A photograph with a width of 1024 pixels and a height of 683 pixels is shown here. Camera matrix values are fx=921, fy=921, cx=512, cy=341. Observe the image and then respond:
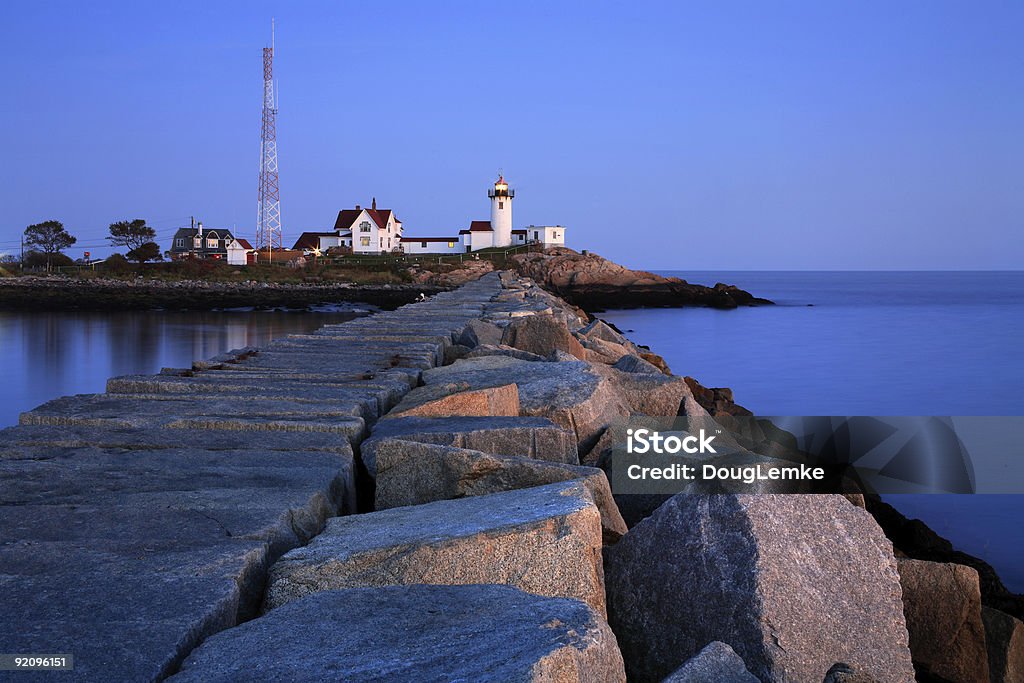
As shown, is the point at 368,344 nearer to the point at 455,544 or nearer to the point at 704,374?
the point at 455,544

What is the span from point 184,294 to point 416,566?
125 ft

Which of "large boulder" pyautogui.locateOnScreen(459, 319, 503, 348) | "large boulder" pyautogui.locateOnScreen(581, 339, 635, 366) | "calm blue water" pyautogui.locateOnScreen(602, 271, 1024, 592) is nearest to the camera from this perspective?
"calm blue water" pyautogui.locateOnScreen(602, 271, 1024, 592)

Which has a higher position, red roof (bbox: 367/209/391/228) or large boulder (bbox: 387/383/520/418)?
red roof (bbox: 367/209/391/228)

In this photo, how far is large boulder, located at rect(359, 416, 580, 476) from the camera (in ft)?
10.5

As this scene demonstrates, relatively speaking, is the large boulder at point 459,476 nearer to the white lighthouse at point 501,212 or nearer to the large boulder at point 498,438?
the large boulder at point 498,438

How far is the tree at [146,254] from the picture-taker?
190ft

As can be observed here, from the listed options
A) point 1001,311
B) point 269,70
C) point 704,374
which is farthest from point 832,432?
point 269,70

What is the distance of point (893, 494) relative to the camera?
702cm

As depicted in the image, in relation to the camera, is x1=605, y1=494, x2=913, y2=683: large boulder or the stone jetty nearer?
the stone jetty

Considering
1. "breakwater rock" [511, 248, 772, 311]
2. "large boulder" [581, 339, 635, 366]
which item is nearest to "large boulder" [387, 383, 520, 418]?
"large boulder" [581, 339, 635, 366]

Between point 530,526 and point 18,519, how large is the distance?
132 cm

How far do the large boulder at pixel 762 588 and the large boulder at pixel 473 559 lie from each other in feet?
0.73

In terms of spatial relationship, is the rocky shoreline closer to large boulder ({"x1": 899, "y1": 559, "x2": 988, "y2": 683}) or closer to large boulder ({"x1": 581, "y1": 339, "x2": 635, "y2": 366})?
large boulder ({"x1": 581, "y1": 339, "x2": 635, "y2": 366})

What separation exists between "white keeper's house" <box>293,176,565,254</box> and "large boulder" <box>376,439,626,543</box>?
2324 inches
